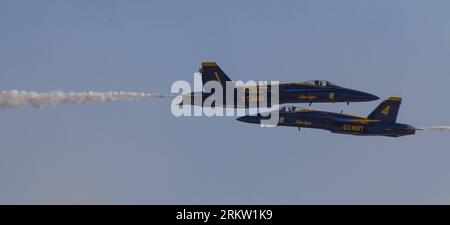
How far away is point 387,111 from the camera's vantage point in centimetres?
10975

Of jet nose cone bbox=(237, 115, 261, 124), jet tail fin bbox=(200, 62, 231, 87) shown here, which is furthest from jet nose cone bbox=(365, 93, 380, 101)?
jet tail fin bbox=(200, 62, 231, 87)

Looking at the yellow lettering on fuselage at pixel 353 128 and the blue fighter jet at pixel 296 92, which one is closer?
the blue fighter jet at pixel 296 92

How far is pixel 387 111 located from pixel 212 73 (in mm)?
18779

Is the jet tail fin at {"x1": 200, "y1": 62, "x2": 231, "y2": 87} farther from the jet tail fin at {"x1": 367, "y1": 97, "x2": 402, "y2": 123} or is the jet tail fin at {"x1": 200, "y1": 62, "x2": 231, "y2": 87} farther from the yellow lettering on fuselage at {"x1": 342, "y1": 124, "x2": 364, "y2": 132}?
the jet tail fin at {"x1": 367, "y1": 97, "x2": 402, "y2": 123}

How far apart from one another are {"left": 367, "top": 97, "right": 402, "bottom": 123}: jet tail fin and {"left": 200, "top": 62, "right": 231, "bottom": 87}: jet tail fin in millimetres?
15940

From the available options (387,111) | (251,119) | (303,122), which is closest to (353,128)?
(387,111)

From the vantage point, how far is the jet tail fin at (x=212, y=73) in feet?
344

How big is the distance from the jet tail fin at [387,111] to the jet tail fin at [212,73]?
52.3 feet

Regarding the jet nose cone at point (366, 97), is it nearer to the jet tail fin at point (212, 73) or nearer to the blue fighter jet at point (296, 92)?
the blue fighter jet at point (296, 92)

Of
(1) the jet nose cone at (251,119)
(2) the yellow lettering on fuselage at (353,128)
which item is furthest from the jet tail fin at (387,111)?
(1) the jet nose cone at (251,119)
